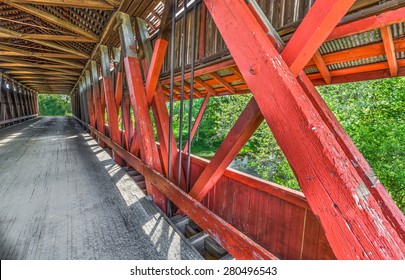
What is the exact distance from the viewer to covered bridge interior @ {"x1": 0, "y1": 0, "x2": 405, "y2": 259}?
86cm

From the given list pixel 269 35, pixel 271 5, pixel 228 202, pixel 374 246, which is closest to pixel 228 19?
pixel 269 35

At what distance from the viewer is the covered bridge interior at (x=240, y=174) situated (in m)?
0.86

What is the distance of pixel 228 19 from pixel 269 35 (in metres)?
0.30

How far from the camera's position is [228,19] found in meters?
1.28

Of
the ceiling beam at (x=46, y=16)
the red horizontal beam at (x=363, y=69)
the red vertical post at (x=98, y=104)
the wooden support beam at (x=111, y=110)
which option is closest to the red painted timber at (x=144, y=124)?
the wooden support beam at (x=111, y=110)

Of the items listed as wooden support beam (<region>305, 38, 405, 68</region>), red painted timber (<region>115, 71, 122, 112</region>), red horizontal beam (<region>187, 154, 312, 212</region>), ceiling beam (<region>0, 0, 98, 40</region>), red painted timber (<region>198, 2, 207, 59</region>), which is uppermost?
ceiling beam (<region>0, 0, 98, 40</region>)

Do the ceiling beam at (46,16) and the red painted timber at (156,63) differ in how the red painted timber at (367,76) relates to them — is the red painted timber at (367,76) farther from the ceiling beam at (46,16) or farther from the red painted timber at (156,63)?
the ceiling beam at (46,16)

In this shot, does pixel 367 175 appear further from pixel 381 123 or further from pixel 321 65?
pixel 381 123

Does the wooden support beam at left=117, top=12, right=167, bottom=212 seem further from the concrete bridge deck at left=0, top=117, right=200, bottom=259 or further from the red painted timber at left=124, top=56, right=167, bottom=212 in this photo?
the concrete bridge deck at left=0, top=117, right=200, bottom=259

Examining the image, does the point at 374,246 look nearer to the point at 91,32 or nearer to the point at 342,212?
the point at 342,212

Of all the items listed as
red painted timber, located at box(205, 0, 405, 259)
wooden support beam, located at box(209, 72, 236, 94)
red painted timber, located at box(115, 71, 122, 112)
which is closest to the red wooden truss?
red painted timber, located at box(205, 0, 405, 259)

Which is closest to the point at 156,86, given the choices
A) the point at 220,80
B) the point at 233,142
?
the point at 220,80

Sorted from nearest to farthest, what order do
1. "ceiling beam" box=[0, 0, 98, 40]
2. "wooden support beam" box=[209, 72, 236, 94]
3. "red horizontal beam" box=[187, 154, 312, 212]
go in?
"red horizontal beam" box=[187, 154, 312, 212] < "wooden support beam" box=[209, 72, 236, 94] < "ceiling beam" box=[0, 0, 98, 40]

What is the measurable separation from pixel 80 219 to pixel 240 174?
2121 millimetres
